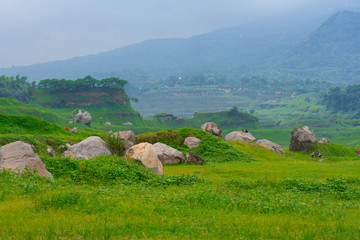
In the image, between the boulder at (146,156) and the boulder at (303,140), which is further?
the boulder at (303,140)

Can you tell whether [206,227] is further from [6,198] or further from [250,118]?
[250,118]

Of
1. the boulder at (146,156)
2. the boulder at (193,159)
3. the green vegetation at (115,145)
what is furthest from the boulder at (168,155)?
the boulder at (146,156)

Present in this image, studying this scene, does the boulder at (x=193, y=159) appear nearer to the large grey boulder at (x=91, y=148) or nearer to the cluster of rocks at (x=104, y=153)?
the cluster of rocks at (x=104, y=153)

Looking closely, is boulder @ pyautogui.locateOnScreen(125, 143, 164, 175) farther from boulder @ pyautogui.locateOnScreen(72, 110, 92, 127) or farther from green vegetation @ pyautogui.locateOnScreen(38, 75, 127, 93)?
green vegetation @ pyautogui.locateOnScreen(38, 75, 127, 93)

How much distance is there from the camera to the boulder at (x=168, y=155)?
3122 centimetres

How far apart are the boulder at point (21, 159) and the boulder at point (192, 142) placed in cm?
2095

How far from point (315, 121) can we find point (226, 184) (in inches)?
7643

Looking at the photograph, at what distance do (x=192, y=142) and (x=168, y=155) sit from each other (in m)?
6.53

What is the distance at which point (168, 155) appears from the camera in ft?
103

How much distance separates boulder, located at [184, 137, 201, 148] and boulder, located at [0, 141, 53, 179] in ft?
68.7

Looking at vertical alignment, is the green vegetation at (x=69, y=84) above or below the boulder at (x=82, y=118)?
above

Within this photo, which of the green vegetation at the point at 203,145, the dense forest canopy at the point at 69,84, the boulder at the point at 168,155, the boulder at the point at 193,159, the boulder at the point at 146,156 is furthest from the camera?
the dense forest canopy at the point at 69,84

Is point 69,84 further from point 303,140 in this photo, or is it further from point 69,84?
point 303,140

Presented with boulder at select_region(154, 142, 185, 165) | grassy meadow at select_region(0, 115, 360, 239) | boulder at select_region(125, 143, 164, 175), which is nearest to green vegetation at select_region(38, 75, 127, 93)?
boulder at select_region(154, 142, 185, 165)
